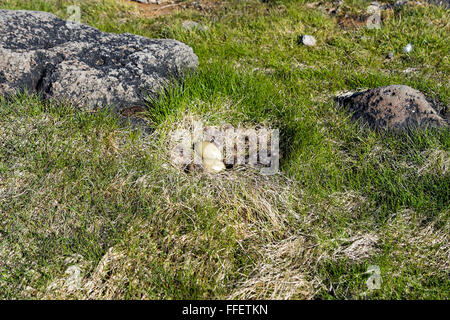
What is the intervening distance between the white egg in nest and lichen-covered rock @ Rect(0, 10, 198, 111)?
0.65m

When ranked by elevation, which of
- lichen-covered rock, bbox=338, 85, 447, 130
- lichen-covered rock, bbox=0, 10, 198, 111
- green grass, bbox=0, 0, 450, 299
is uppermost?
lichen-covered rock, bbox=0, 10, 198, 111

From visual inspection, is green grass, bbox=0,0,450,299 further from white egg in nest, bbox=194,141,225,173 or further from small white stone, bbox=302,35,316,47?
small white stone, bbox=302,35,316,47

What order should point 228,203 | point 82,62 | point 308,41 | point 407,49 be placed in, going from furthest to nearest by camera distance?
1. point 308,41
2. point 407,49
3. point 82,62
4. point 228,203

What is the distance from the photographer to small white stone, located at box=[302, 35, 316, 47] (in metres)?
4.32

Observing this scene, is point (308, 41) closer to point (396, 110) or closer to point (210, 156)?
point (396, 110)

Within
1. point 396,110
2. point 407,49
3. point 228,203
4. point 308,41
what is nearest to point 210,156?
point 228,203

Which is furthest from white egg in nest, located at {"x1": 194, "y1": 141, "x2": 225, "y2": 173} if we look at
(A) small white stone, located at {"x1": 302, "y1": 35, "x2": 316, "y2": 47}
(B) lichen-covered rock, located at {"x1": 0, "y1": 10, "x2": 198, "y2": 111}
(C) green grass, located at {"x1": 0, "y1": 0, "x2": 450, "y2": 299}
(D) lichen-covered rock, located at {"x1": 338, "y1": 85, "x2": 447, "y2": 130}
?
(A) small white stone, located at {"x1": 302, "y1": 35, "x2": 316, "y2": 47}

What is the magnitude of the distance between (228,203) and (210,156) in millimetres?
513

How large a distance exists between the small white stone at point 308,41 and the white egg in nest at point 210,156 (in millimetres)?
1978

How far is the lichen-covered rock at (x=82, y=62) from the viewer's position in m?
3.14

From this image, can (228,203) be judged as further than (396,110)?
No

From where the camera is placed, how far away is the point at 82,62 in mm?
3275

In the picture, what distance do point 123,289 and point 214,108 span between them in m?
1.62
